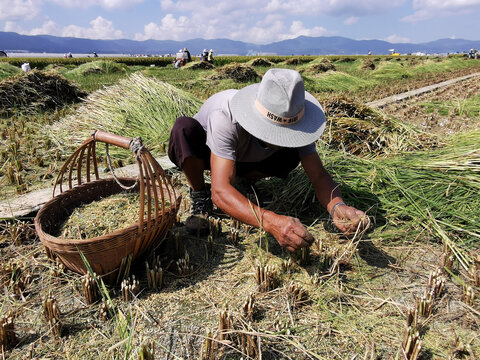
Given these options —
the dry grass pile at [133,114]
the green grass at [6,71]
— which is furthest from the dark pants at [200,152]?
the green grass at [6,71]

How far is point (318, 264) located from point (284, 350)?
1.89 feet

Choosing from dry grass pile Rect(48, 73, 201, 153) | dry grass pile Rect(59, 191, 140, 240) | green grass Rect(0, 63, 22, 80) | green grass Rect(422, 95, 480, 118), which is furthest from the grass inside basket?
green grass Rect(0, 63, 22, 80)

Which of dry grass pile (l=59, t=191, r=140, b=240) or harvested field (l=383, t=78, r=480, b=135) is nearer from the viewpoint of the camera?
dry grass pile (l=59, t=191, r=140, b=240)

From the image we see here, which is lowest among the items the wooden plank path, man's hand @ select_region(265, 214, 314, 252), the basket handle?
the wooden plank path

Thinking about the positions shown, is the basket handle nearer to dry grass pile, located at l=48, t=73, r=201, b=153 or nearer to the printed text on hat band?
the printed text on hat band

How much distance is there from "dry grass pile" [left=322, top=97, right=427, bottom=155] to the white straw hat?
1465 millimetres

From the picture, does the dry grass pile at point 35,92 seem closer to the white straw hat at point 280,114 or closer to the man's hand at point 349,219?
the white straw hat at point 280,114

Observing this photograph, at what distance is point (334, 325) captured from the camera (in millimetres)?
1328

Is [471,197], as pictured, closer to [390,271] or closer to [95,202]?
[390,271]

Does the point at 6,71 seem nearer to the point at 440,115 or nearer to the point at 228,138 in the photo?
the point at 228,138

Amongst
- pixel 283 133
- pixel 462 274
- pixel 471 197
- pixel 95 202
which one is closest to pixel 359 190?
pixel 471 197

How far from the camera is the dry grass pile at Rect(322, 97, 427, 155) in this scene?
3039mm

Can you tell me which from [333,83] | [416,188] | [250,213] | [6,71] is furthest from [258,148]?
[6,71]

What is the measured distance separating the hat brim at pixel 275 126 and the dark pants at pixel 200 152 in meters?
0.37
